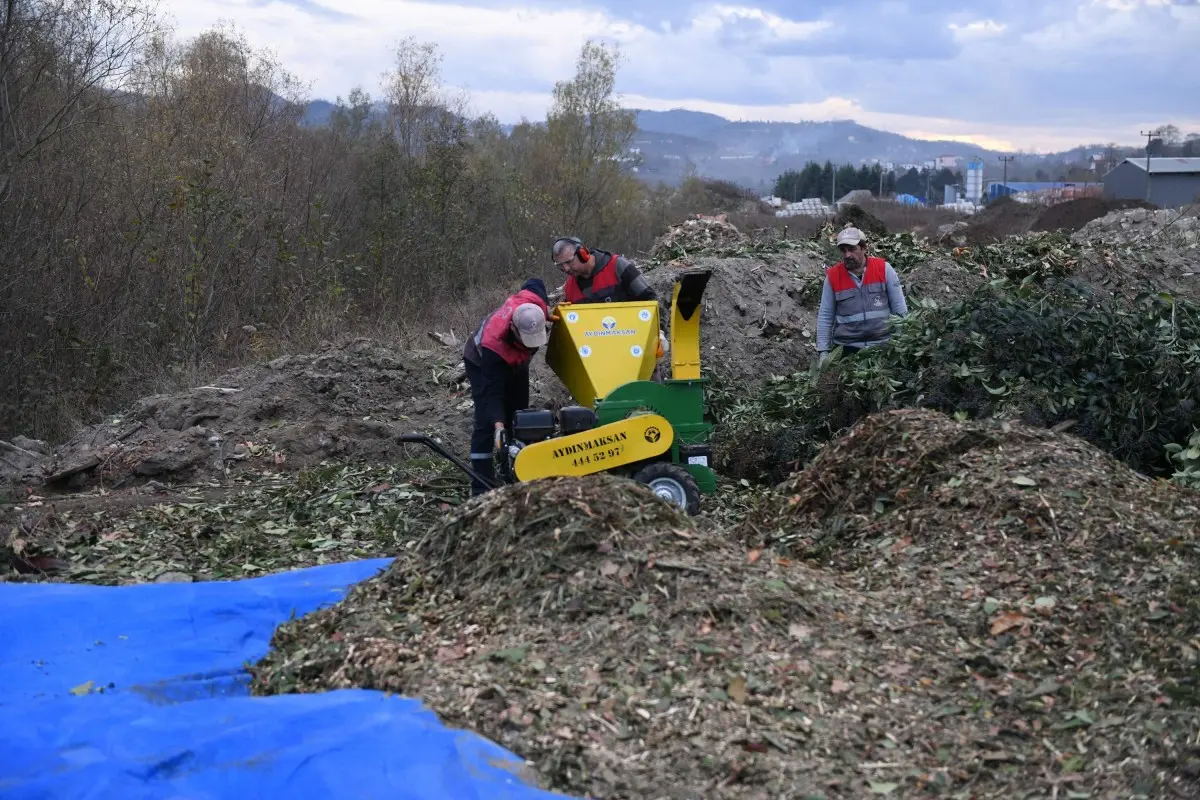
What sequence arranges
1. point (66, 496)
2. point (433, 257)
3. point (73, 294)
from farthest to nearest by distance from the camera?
1. point (433, 257)
2. point (73, 294)
3. point (66, 496)

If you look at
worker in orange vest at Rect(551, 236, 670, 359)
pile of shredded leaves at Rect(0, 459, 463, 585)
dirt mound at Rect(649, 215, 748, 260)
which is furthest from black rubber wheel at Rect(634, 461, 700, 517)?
dirt mound at Rect(649, 215, 748, 260)

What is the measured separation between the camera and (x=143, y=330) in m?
16.2

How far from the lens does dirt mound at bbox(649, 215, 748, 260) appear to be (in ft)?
51.9

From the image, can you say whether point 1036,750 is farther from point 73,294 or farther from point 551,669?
point 73,294

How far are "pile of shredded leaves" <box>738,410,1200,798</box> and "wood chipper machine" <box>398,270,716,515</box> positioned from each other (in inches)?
25.4

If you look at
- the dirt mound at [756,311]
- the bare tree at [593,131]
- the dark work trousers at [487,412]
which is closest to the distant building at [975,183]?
the bare tree at [593,131]

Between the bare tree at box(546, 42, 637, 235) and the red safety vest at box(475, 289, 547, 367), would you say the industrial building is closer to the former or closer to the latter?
the bare tree at box(546, 42, 637, 235)

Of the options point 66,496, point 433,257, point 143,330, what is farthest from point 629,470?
point 433,257

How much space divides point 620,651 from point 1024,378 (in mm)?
4792

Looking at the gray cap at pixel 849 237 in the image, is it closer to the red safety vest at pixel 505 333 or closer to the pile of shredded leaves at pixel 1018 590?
the pile of shredded leaves at pixel 1018 590

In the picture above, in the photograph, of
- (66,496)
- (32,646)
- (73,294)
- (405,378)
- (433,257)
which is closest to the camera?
(32,646)

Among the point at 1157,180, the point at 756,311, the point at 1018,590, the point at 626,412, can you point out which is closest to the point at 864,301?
the point at 626,412

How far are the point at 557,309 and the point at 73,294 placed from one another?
10.7 m

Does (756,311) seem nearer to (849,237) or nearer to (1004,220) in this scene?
(849,237)
